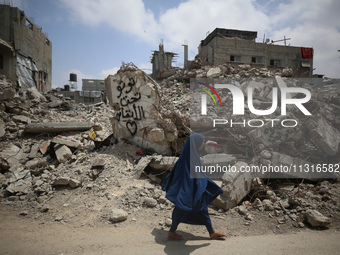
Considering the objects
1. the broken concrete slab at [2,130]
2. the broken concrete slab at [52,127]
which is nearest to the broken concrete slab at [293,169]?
the broken concrete slab at [52,127]

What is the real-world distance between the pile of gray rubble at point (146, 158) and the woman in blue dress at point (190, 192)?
63 centimetres

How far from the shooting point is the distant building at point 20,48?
13625 mm

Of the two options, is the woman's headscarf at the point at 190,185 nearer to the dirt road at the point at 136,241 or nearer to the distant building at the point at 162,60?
the dirt road at the point at 136,241

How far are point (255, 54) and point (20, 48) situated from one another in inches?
A: 764

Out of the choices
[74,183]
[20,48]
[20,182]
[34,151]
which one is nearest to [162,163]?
[74,183]

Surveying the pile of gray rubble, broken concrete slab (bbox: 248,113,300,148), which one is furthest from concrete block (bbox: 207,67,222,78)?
broken concrete slab (bbox: 248,113,300,148)

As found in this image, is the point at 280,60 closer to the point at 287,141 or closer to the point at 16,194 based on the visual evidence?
the point at 287,141

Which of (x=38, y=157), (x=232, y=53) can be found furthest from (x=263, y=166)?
(x=232, y=53)

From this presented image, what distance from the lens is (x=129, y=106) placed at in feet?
19.2

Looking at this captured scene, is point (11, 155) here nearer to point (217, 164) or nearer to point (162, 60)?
point (217, 164)

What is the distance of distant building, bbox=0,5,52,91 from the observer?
1362cm

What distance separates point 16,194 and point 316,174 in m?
6.45

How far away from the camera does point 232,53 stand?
19.1 meters

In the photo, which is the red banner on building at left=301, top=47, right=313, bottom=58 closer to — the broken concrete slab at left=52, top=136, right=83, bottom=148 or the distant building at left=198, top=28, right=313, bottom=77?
the distant building at left=198, top=28, right=313, bottom=77
